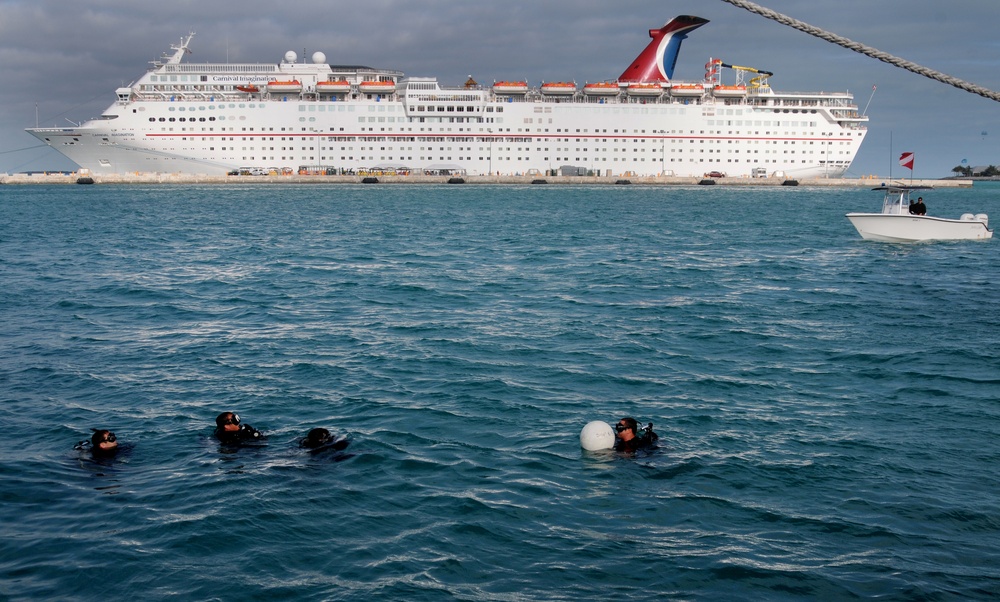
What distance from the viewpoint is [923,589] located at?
757cm

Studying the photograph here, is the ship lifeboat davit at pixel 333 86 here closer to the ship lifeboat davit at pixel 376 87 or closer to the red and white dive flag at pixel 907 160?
the ship lifeboat davit at pixel 376 87

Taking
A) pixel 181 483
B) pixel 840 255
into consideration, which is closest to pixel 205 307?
pixel 181 483

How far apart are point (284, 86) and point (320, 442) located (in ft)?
331

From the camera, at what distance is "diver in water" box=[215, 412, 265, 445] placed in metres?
11.1

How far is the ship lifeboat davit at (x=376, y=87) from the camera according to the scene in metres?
107

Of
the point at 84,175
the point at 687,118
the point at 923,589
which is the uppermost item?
the point at 687,118

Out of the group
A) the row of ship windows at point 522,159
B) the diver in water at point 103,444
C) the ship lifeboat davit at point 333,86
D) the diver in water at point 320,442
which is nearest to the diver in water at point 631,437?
the diver in water at point 320,442

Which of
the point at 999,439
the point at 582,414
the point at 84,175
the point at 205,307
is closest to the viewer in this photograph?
the point at 999,439

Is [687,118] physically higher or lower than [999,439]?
higher

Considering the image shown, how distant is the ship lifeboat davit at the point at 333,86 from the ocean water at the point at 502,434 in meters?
81.2

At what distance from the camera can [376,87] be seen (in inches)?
4203

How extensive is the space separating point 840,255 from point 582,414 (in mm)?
24497

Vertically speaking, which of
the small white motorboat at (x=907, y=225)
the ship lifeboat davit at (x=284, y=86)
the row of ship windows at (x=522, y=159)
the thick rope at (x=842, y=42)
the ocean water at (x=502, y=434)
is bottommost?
the ocean water at (x=502, y=434)

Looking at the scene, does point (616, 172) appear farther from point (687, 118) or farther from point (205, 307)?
point (205, 307)
